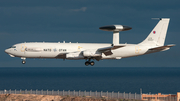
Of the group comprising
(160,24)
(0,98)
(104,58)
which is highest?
(160,24)

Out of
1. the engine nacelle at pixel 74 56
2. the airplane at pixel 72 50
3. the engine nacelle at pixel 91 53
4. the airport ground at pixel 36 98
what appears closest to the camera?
the engine nacelle at pixel 74 56

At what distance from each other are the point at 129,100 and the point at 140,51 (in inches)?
522

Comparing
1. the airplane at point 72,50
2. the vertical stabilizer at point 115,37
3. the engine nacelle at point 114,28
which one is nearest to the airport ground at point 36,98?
the airplane at point 72,50

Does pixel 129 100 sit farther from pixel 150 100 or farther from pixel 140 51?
pixel 140 51

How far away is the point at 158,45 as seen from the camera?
77312 mm

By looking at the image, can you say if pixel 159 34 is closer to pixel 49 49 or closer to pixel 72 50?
pixel 72 50

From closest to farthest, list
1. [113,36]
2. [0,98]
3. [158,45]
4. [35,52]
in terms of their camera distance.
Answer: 1. [113,36]
2. [35,52]
3. [158,45]
4. [0,98]

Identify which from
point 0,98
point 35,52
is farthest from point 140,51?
point 0,98

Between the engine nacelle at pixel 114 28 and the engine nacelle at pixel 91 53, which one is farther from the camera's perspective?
the engine nacelle at pixel 91 53

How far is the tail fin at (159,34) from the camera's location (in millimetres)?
77312

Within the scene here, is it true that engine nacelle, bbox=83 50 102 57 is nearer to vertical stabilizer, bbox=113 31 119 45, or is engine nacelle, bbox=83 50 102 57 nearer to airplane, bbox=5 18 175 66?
airplane, bbox=5 18 175 66

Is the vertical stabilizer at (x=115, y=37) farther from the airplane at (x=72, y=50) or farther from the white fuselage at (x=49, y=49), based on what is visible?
the white fuselage at (x=49, y=49)

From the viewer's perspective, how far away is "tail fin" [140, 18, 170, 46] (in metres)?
77.3

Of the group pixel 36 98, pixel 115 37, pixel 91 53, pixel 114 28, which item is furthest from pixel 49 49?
pixel 36 98
